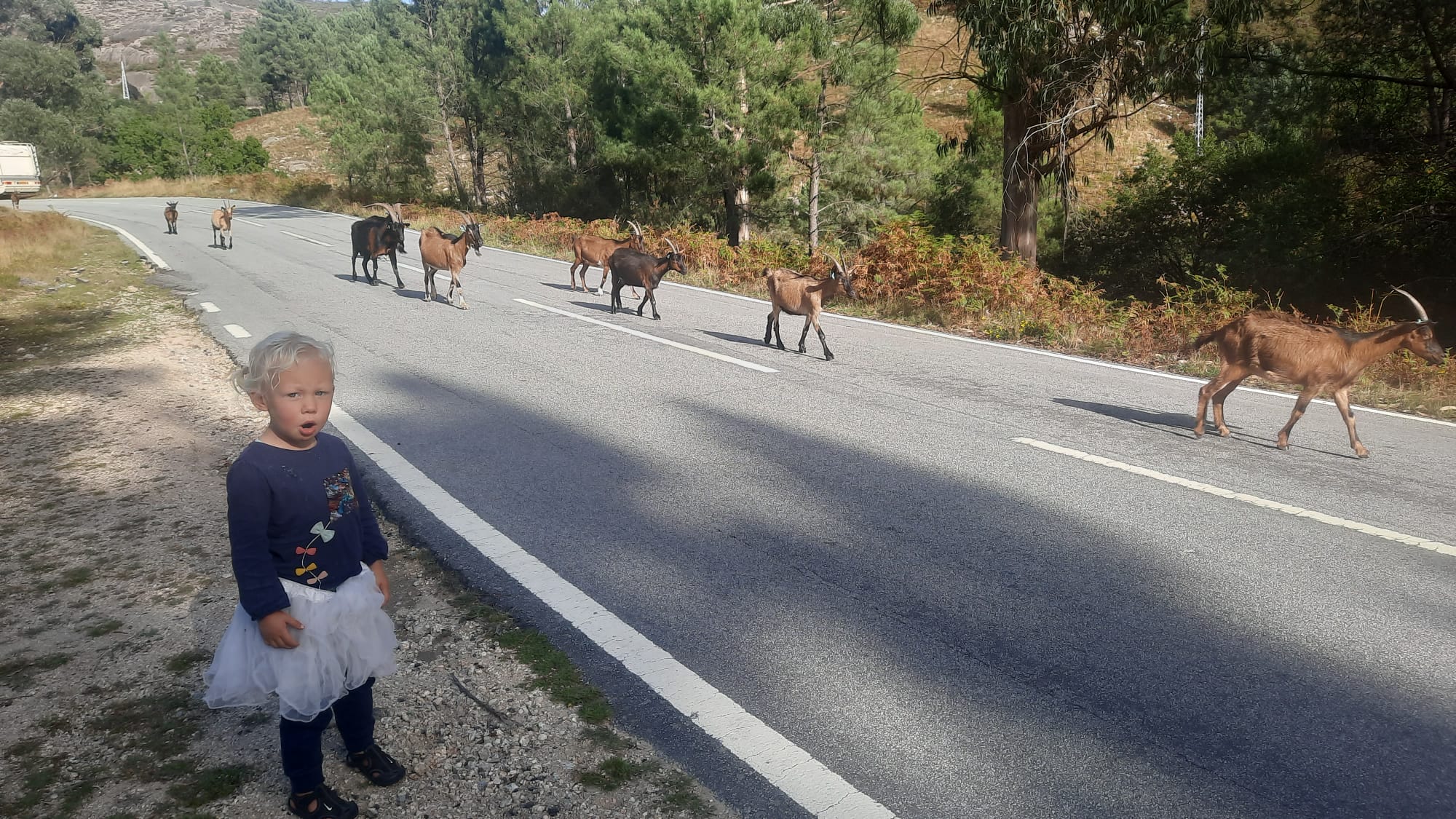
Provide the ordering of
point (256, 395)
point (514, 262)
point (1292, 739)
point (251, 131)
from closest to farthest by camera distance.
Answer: point (256, 395) → point (1292, 739) → point (514, 262) → point (251, 131)

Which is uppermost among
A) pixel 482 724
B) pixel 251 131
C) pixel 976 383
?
pixel 251 131

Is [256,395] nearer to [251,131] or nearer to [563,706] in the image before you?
[563,706]

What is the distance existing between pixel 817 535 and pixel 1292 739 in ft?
8.60

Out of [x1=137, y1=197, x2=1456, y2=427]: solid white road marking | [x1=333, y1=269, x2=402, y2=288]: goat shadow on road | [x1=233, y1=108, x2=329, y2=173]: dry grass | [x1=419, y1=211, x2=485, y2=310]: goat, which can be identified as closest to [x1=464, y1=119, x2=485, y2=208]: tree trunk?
[x1=333, y1=269, x2=402, y2=288]: goat shadow on road

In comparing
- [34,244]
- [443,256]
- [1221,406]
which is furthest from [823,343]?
[34,244]

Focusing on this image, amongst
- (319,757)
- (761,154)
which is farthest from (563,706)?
(761,154)

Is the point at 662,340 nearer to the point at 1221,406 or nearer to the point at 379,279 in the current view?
the point at 1221,406

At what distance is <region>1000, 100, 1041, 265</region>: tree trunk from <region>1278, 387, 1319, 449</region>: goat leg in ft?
32.4

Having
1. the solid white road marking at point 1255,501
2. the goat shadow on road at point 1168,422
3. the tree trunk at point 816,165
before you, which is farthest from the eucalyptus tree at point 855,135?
the solid white road marking at point 1255,501

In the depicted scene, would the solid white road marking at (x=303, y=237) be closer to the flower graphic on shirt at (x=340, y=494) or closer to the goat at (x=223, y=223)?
the goat at (x=223, y=223)

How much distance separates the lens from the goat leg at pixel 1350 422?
7.11 metres

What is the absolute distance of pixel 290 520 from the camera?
288 cm

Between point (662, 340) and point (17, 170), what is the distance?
53.1m

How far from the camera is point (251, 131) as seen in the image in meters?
98.7
